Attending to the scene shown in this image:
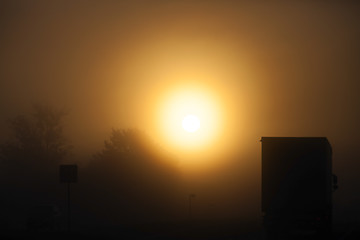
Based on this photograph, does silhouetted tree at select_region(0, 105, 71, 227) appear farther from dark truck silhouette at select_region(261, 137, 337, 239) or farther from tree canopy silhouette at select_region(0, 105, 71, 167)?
dark truck silhouette at select_region(261, 137, 337, 239)

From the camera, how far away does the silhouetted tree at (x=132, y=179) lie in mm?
89688

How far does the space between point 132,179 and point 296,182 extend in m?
66.0

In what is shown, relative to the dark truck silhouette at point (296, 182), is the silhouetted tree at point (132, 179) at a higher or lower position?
lower

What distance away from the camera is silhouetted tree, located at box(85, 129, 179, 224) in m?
89.7

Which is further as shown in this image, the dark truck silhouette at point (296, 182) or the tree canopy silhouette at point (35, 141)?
the tree canopy silhouette at point (35, 141)

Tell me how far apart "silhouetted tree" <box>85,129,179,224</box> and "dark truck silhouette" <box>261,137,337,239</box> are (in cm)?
5144

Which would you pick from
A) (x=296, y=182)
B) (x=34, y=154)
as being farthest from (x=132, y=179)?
(x=296, y=182)

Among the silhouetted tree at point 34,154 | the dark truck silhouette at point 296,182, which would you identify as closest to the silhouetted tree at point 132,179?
the silhouetted tree at point 34,154

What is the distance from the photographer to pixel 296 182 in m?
33.6

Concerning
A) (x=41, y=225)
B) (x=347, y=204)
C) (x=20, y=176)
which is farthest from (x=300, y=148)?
(x=347, y=204)

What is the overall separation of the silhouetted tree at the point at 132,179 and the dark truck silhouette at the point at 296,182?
51.4m

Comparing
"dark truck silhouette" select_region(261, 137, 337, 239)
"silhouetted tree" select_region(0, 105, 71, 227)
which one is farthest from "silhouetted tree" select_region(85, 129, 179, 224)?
"dark truck silhouette" select_region(261, 137, 337, 239)

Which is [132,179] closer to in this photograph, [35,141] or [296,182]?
[35,141]

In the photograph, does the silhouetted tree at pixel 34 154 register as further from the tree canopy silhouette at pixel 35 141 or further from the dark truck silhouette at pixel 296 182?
the dark truck silhouette at pixel 296 182
